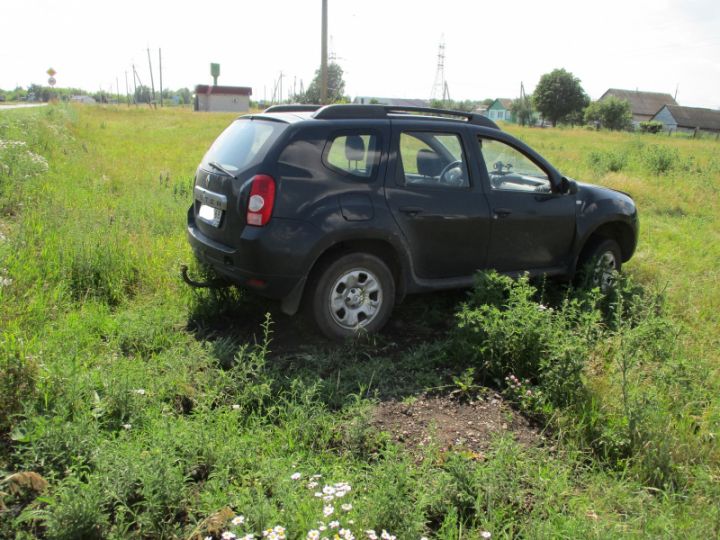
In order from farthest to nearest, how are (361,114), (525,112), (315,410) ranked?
(525,112) < (361,114) < (315,410)

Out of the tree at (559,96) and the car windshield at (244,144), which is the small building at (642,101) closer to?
the tree at (559,96)

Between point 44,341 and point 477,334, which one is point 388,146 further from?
point 44,341

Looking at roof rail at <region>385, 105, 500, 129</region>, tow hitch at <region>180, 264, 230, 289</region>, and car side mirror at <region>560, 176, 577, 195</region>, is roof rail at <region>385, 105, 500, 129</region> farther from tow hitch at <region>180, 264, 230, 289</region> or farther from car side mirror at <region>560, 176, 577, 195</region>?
tow hitch at <region>180, 264, 230, 289</region>

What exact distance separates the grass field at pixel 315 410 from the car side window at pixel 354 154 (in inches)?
51.7

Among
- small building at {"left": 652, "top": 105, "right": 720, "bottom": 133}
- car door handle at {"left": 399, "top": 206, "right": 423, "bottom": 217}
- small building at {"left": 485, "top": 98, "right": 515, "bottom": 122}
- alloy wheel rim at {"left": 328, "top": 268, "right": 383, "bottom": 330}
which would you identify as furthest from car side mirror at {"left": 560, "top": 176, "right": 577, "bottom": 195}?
small building at {"left": 485, "top": 98, "right": 515, "bottom": 122}

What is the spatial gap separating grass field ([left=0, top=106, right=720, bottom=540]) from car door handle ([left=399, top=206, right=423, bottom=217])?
81 cm

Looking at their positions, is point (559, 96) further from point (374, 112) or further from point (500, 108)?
point (374, 112)

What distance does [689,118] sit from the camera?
88250mm

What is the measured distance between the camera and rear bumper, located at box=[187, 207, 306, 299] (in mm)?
4082

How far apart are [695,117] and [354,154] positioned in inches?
4024

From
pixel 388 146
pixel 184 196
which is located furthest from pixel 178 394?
pixel 184 196

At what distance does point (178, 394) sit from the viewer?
11.9ft

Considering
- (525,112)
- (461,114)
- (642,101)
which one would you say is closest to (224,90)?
(525,112)

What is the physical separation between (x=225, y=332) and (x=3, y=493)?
88.5 inches
